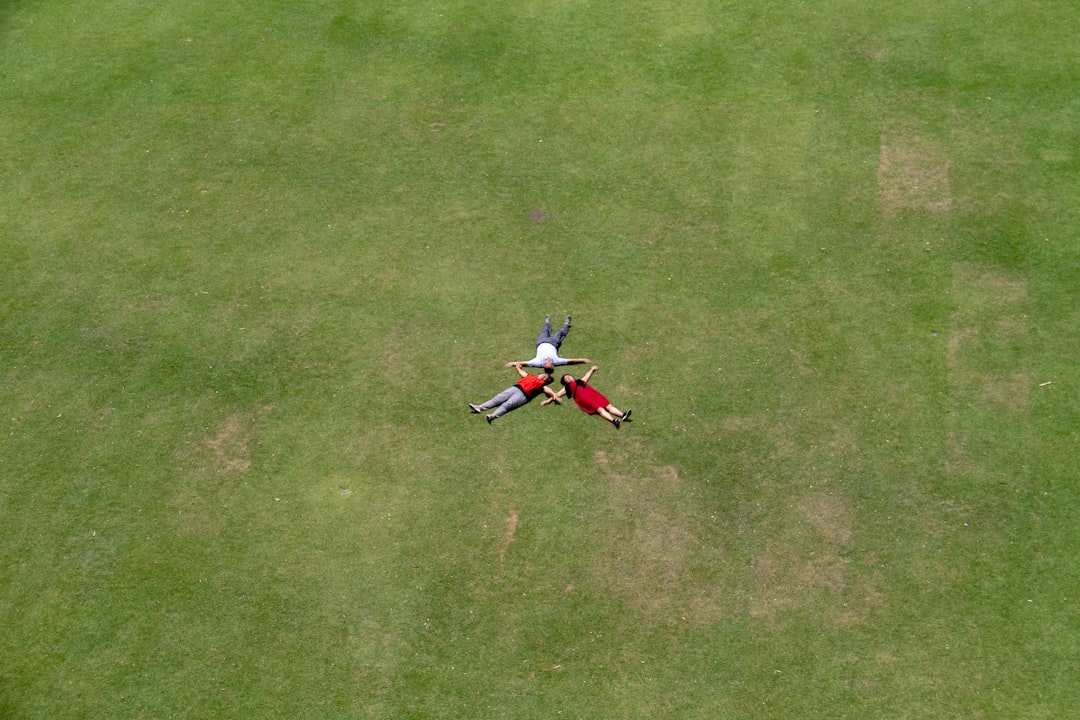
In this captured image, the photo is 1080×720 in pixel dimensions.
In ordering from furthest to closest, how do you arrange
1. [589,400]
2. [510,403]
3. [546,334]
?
[546,334] < [510,403] < [589,400]

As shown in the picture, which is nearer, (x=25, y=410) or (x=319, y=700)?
(x=319, y=700)

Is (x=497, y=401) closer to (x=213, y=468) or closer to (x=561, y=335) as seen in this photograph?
(x=561, y=335)

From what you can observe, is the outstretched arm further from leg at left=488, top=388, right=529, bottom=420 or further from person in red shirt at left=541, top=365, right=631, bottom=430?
leg at left=488, top=388, right=529, bottom=420

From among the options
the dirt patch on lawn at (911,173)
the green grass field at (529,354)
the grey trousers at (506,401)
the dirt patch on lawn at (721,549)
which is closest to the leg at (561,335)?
the green grass field at (529,354)

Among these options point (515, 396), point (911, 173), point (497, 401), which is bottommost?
point (497, 401)

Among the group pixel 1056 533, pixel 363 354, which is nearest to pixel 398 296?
pixel 363 354

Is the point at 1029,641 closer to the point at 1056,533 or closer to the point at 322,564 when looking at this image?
the point at 1056,533

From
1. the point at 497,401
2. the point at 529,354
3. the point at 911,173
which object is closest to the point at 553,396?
the point at 497,401

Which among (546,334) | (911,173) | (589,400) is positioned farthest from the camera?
(911,173)
